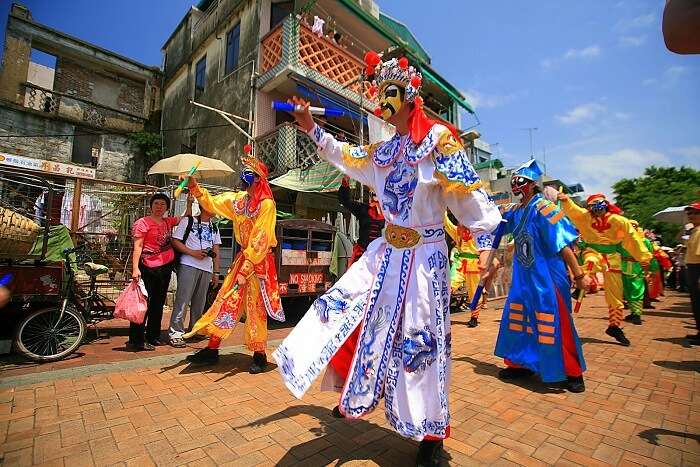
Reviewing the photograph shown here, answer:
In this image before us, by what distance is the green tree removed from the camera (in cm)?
2105

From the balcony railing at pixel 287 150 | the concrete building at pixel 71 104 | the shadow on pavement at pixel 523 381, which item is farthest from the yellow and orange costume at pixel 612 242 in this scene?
the concrete building at pixel 71 104

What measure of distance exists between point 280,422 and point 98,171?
50.6 feet

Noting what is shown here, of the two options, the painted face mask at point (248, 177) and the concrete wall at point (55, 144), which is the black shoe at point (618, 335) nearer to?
the painted face mask at point (248, 177)

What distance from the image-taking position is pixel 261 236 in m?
3.70

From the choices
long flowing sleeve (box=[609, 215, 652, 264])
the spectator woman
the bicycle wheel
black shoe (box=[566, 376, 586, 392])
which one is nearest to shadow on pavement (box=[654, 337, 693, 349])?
long flowing sleeve (box=[609, 215, 652, 264])

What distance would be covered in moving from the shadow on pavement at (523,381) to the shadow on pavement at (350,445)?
175cm

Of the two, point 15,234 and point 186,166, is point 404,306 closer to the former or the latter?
point 15,234

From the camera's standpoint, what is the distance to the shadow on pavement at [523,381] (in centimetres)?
338

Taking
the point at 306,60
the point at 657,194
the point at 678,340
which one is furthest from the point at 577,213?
the point at 657,194

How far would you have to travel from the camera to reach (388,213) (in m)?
2.18

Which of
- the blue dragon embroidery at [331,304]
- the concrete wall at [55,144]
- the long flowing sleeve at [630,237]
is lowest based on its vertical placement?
the blue dragon embroidery at [331,304]

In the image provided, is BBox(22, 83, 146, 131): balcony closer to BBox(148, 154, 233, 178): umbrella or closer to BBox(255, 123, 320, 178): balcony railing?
BBox(255, 123, 320, 178): balcony railing

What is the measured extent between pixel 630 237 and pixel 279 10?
469 inches

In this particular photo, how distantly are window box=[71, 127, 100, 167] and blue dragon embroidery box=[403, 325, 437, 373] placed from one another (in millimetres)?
15991
